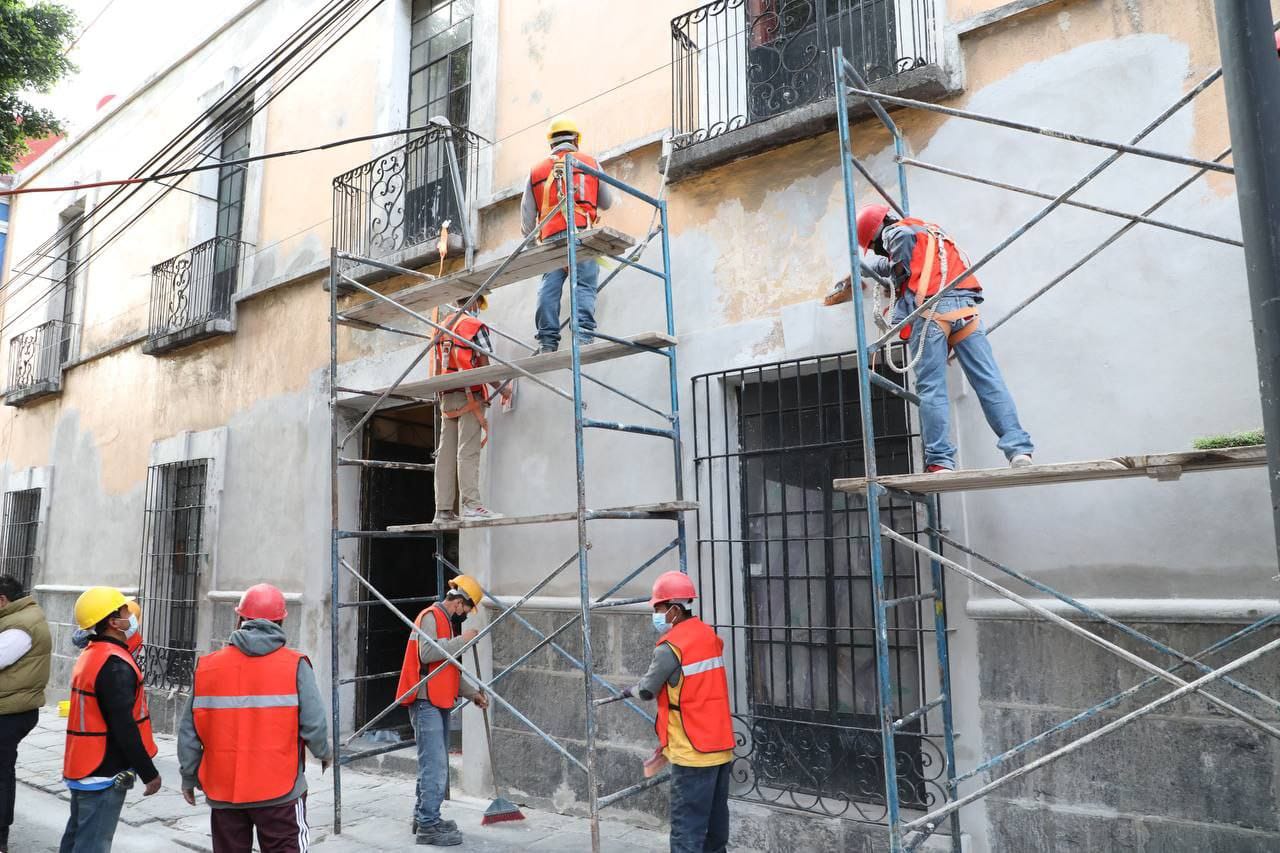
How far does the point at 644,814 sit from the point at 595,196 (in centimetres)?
378

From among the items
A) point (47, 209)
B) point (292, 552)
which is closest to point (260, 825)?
point (292, 552)

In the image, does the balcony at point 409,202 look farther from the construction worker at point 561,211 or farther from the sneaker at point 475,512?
the sneaker at point 475,512

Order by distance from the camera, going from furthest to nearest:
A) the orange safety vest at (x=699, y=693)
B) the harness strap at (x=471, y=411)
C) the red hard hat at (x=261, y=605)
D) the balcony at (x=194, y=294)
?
1. the balcony at (x=194, y=294)
2. the harness strap at (x=471, y=411)
3. the orange safety vest at (x=699, y=693)
4. the red hard hat at (x=261, y=605)

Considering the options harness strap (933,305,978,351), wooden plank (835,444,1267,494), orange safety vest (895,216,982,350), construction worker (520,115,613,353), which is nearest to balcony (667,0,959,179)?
construction worker (520,115,613,353)

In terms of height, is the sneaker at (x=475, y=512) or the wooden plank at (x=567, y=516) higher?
the sneaker at (x=475, y=512)

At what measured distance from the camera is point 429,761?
18.4ft

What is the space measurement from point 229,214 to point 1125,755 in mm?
10099

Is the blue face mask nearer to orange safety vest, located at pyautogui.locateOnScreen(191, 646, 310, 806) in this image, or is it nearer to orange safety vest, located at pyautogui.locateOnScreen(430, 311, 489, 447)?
orange safety vest, located at pyautogui.locateOnScreen(191, 646, 310, 806)

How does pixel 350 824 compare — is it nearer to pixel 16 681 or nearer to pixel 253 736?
pixel 16 681

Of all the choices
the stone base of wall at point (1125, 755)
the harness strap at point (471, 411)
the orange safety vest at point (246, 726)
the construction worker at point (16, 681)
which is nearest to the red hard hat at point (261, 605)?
the orange safety vest at point (246, 726)

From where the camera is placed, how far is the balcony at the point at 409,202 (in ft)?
24.8

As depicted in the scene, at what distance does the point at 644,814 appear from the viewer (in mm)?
5754

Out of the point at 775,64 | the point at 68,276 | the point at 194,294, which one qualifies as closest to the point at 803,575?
Answer: the point at 775,64

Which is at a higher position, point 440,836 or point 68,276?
point 68,276
